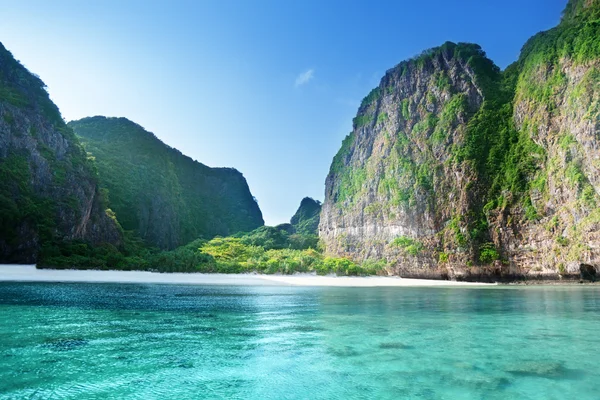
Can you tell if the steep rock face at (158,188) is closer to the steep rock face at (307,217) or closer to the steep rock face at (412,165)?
the steep rock face at (307,217)

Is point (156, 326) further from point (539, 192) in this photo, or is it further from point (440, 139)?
point (440, 139)

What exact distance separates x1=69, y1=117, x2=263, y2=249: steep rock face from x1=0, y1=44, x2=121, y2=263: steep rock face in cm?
3120

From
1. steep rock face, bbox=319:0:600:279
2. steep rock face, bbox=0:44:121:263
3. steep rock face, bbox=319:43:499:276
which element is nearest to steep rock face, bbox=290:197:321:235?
steep rock face, bbox=319:43:499:276

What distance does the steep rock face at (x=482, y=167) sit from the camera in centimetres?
6856

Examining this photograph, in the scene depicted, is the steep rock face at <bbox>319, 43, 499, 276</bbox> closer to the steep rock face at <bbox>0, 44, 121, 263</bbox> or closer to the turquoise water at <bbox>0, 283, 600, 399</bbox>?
the steep rock face at <bbox>0, 44, 121, 263</bbox>

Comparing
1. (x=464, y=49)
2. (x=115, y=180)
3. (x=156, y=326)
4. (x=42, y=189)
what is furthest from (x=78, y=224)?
(x=464, y=49)

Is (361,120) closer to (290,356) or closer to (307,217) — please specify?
(307,217)

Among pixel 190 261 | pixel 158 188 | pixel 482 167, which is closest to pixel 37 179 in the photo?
pixel 190 261

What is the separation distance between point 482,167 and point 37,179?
87.0 metres

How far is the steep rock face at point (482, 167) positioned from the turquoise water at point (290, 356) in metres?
58.4

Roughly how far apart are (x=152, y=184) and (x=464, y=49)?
318 feet

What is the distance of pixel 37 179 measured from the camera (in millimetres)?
58625

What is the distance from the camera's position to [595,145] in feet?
213

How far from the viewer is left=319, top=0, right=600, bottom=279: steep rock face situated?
6856 cm
